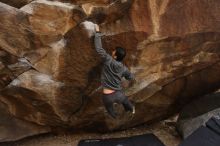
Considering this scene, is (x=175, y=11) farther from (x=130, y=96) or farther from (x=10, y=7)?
(x=10, y=7)

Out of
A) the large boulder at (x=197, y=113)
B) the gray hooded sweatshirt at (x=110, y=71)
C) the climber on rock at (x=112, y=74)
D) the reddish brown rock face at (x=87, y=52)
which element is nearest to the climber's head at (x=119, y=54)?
the climber on rock at (x=112, y=74)

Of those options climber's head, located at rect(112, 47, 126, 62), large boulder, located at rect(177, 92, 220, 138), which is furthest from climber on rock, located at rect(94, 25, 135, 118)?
large boulder, located at rect(177, 92, 220, 138)

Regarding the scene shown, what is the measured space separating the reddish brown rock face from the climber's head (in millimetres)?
294

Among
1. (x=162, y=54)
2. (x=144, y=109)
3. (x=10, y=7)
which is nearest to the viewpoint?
(x=10, y=7)

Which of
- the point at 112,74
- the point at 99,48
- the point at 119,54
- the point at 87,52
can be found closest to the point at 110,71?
the point at 112,74

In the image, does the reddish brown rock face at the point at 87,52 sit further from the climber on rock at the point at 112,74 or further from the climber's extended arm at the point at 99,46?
the climber on rock at the point at 112,74

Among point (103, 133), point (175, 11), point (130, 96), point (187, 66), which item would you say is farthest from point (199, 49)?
point (103, 133)

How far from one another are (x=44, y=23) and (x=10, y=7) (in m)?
0.69

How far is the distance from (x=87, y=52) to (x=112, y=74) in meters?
0.72

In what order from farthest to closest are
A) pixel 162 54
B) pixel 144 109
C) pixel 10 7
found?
pixel 144 109, pixel 162 54, pixel 10 7

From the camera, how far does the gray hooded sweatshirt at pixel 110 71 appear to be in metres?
7.40

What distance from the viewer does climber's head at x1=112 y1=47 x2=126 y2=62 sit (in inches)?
295

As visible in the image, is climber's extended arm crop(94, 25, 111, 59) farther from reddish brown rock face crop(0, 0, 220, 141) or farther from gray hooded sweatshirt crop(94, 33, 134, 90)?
reddish brown rock face crop(0, 0, 220, 141)

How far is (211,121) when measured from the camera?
28.0 ft
